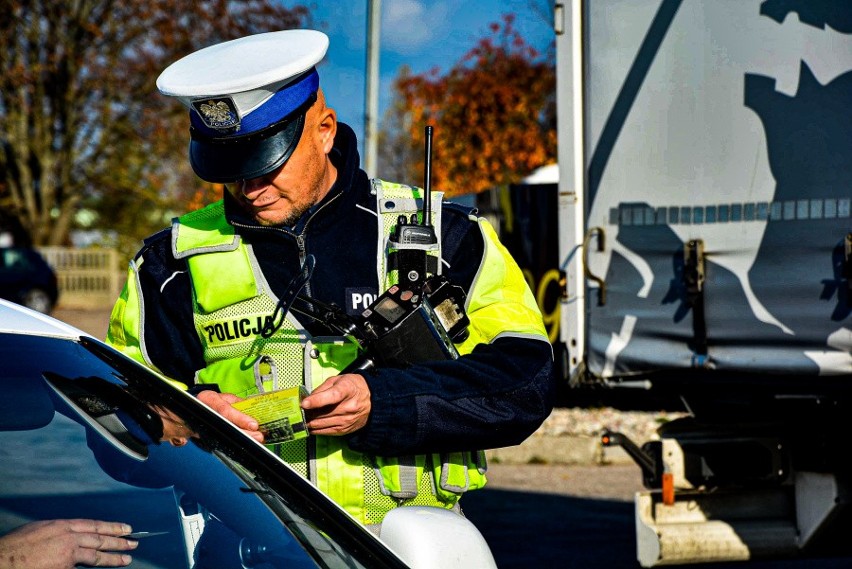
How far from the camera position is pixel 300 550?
216 centimetres

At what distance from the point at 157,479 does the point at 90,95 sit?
90.6 feet

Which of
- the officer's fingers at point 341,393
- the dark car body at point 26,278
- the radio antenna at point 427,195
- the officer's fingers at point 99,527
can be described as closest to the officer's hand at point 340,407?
the officer's fingers at point 341,393

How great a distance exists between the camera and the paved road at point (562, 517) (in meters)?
6.40

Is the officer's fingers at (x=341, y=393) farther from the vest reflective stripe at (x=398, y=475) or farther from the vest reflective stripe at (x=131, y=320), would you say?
the vest reflective stripe at (x=131, y=320)

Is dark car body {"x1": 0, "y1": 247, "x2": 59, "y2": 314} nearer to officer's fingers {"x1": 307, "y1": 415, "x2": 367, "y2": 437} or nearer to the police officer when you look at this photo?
the police officer

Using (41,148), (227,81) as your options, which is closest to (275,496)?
(227,81)

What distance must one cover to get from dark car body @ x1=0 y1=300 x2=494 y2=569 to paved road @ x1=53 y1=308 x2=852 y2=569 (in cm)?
411

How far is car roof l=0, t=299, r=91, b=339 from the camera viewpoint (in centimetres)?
234

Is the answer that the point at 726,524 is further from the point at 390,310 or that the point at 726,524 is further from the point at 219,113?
the point at 219,113

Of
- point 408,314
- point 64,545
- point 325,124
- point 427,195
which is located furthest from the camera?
point 325,124

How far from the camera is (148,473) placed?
220 centimetres

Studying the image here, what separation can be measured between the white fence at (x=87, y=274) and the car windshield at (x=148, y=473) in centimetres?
2714

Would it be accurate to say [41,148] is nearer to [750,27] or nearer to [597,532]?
[597,532]

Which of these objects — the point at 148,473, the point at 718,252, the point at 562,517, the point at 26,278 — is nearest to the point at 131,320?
the point at 148,473
